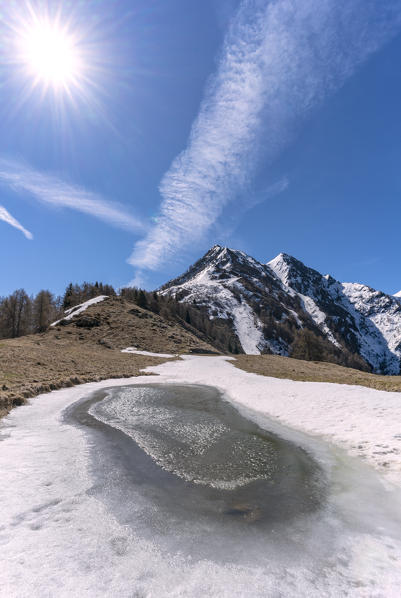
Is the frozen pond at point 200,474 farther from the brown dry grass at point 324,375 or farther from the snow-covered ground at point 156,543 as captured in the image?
the brown dry grass at point 324,375

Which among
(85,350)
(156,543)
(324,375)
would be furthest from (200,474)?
(85,350)

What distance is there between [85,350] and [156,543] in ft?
140

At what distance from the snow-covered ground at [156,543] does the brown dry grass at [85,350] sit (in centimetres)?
692

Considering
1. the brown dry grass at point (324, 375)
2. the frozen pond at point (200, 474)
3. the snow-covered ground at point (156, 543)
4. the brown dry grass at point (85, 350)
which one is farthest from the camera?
the brown dry grass at point (324, 375)

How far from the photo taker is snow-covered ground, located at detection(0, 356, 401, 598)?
11.5 feet

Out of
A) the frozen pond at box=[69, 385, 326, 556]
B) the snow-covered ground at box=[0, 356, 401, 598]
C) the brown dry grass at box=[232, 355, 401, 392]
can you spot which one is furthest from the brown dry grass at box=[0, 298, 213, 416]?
the brown dry grass at box=[232, 355, 401, 392]

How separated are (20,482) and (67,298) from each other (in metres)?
103

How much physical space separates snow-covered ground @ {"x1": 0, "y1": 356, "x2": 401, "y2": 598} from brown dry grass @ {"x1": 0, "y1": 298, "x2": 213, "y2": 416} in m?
6.92

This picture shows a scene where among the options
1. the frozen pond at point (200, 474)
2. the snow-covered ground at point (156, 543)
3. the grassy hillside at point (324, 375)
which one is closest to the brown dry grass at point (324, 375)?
the grassy hillside at point (324, 375)

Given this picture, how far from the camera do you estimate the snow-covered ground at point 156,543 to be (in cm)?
350

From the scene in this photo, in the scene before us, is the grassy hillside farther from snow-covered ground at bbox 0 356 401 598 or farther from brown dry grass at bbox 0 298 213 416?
brown dry grass at bbox 0 298 213 416

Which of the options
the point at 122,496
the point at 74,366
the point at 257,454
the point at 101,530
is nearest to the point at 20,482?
the point at 122,496

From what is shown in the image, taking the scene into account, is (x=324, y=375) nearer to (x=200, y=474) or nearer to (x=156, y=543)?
(x=200, y=474)

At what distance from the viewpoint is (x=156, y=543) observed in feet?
14.4
